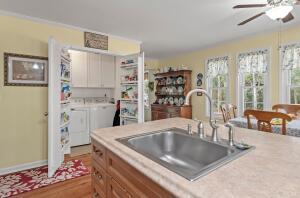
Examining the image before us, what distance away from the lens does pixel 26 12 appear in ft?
8.98

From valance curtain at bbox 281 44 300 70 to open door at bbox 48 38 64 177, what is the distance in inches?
161

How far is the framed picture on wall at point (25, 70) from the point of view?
2.72 metres

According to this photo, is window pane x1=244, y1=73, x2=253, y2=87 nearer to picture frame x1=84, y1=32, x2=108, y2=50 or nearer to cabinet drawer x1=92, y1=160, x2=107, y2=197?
picture frame x1=84, y1=32, x2=108, y2=50

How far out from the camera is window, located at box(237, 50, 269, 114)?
3818 mm

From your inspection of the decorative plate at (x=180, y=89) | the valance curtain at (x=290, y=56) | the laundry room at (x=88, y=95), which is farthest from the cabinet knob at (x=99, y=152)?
the decorative plate at (x=180, y=89)

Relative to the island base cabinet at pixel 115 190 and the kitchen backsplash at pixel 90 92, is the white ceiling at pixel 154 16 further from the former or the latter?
the island base cabinet at pixel 115 190

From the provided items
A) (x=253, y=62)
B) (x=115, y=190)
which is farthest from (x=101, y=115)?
(x=253, y=62)

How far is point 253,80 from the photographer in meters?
4.04

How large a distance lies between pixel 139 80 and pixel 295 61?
3.00m

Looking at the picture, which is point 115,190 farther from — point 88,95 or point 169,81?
point 169,81

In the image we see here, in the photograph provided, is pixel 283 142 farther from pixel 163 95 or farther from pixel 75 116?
pixel 163 95

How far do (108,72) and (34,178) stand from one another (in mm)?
3199

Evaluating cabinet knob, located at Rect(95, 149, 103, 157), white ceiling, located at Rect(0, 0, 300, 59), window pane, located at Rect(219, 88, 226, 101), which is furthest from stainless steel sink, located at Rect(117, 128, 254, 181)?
window pane, located at Rect(219, 88, 226, 101)

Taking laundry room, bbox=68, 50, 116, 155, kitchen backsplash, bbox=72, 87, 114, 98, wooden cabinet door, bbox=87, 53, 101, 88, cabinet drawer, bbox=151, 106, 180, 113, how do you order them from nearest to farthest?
laundry room, bbox=68, 50, 116, 155 → wooden cabinet door, bbox=87, 53, 101, 88 → kitchen backsplash, bbox=72, 87, 114, 98 → cabinet drawer, bbox=151, 106, 180, 113
